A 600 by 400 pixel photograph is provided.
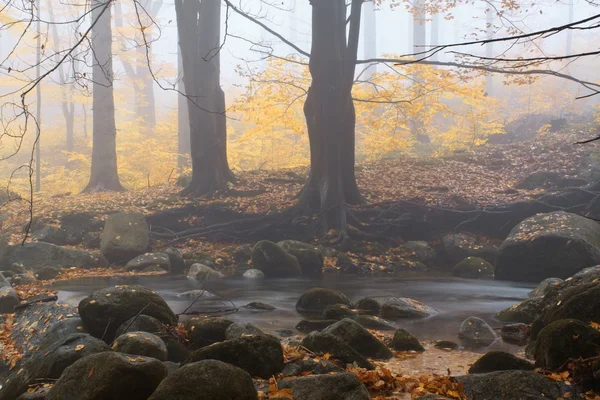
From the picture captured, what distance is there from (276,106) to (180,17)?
4.24 metres

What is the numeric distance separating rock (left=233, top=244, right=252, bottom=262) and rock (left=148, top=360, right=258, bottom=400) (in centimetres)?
1078

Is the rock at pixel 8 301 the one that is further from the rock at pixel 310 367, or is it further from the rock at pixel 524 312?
the rock at pixel 524 312

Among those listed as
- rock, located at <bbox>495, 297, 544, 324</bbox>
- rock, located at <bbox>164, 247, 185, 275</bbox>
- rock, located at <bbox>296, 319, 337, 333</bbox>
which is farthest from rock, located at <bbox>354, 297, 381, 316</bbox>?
rock, located at <bbox>164, 247, 185, 275</bbox>

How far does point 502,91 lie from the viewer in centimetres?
4075

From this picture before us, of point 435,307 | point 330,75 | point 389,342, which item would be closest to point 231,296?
point 435,307

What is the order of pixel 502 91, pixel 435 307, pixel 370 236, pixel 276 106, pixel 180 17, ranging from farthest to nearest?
1. pixel 502 91
2. pixel 276 106
3. pixel 180 17
4. pixel 370 236
5. pixel 435 307

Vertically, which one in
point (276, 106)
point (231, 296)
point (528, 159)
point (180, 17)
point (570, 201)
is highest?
point (180, 17)

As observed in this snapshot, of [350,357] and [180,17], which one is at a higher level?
[180,17]

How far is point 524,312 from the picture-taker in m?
7.87

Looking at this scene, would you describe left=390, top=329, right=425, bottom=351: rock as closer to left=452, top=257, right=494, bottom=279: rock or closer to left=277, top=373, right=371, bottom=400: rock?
left=277, top=373, right=371, bottom=400: rock

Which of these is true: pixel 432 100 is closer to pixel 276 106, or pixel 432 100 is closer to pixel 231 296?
pixel 276 106

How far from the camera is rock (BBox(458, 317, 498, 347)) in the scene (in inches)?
269

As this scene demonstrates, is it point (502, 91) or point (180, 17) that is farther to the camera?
point (502, 91)

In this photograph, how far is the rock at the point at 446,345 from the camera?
21.6 ft
